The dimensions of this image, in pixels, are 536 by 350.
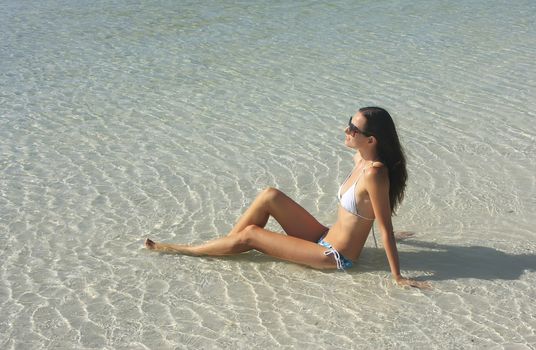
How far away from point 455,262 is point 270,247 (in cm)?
108

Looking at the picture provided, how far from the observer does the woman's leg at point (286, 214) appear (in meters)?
4.60

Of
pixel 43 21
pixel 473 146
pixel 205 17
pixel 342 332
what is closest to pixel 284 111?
pixel 473 146

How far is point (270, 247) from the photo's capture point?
14.8ft

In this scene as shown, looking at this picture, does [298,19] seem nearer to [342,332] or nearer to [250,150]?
[250,150]

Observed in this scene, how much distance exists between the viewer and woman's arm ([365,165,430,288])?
Result: 4.15m

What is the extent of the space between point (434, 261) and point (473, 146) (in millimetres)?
2317

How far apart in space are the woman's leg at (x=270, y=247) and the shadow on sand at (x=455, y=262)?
0.95ft

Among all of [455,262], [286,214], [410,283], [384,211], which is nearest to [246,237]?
[286,214]

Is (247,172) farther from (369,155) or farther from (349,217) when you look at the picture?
(369,155)

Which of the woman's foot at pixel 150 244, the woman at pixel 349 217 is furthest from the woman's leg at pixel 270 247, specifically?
the woman's foot at pixel 150 244

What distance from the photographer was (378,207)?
4172mm

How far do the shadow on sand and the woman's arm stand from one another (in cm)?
24

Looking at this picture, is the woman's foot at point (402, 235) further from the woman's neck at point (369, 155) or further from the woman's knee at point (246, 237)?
the woman's knee at point (246, 237)

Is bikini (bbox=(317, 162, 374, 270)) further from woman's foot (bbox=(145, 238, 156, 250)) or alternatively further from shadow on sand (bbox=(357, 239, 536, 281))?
woman's foot (bbox=(145, 238, 156, 250))
